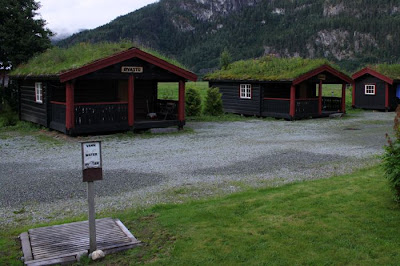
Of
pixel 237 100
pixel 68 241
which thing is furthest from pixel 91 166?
pixel 237 100

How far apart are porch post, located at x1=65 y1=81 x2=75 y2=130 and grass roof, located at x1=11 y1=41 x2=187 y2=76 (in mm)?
646

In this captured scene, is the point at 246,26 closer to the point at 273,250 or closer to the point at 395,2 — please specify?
the point at 395,2

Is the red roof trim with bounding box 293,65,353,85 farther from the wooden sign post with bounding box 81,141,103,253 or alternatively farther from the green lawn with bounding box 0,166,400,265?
the wooden sign post with bounding box 81,141,103,253

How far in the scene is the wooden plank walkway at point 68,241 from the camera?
5.64 metres

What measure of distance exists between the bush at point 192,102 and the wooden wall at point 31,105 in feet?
28.0

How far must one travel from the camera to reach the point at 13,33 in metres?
25.9

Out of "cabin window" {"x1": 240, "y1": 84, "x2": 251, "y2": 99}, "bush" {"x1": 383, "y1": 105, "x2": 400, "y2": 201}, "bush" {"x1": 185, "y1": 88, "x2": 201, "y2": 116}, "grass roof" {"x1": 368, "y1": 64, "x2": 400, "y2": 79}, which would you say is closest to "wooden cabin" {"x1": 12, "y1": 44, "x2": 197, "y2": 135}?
"bush" {"x1": 185, "y1": 88, "x2": 201, "y2": 116}

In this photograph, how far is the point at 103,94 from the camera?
68.3 feet

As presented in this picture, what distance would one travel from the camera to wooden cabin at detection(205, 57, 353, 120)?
25.6 metres

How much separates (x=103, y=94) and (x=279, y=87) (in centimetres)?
1168

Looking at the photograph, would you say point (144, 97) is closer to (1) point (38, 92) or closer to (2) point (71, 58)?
(2) point (71, 58)

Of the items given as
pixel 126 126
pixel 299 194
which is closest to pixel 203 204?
pixel 299 194

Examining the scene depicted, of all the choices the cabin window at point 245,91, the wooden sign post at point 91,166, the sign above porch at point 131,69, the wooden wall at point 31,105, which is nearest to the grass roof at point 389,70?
the cabin window at point 245,91

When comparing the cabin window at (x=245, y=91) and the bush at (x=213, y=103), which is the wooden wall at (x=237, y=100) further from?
the bush at (x=213, y=103)
